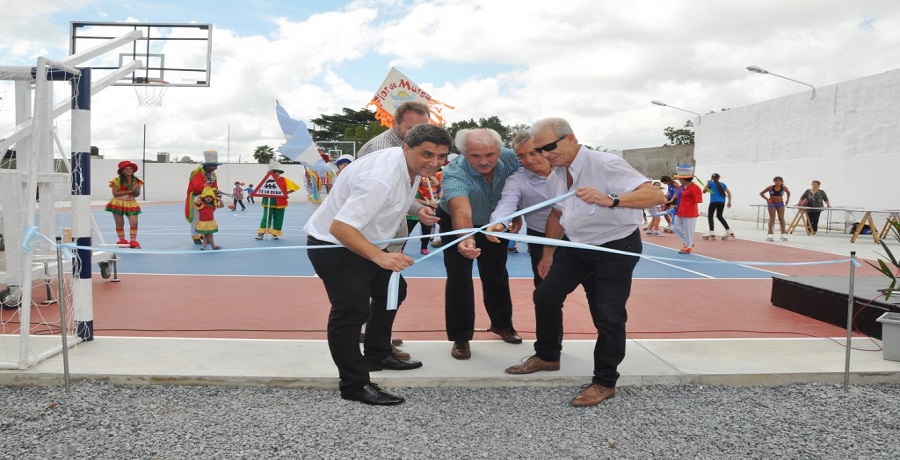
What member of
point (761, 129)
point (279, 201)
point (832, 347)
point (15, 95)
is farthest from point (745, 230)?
point (15, 95)

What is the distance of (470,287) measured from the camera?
4648mm

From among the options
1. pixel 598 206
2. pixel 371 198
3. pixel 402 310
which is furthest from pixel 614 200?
pixel 402 310

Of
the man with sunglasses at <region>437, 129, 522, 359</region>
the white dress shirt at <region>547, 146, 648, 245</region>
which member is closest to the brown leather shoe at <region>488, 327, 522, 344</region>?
the man with sunglasses at <region>437, 129, 522, 359</region>

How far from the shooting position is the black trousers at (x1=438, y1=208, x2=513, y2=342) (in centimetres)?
454

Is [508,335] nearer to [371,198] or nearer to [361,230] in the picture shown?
[361,230]

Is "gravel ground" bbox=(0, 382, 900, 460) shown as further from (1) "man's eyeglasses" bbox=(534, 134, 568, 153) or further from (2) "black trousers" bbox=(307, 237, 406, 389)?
(1) "man's eyeglasses" bbox=(534, 134, 568, 153)

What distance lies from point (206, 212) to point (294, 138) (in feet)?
6.69

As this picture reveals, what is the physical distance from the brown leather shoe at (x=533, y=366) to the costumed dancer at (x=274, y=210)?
986cm

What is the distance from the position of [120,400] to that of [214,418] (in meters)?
0.67

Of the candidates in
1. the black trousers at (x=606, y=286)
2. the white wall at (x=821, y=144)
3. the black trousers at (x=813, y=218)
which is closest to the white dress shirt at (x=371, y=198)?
the black trousers at (x=606, y=286)

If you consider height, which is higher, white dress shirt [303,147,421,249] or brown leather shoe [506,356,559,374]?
white dress shirt [303,147,421,249]

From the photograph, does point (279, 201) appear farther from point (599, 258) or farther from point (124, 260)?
point (599, 258)

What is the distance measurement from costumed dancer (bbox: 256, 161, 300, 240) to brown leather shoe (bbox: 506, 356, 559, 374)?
9.86 m

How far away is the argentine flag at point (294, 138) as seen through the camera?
36.3 feet
